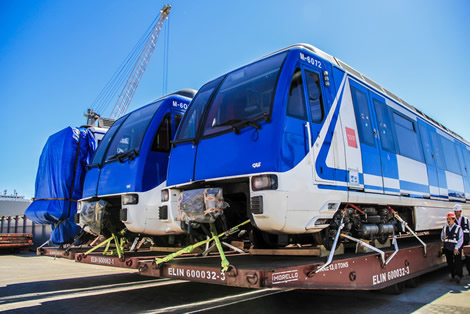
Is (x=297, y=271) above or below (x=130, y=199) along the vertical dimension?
below

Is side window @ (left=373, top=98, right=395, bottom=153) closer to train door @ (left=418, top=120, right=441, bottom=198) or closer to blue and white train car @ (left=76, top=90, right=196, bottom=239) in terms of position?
train door @ (left=418, top=120, right=441, bottom=198)

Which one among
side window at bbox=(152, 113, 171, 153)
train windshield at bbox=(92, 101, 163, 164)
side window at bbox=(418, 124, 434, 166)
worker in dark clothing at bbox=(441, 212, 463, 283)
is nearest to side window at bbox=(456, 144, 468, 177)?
side window at bbox=(418, 124, 434, 166)

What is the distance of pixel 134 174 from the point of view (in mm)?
5949

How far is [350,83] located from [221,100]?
2.10 meters

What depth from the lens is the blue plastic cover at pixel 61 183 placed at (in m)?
7.51

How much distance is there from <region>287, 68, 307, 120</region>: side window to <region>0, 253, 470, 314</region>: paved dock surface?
275 cm

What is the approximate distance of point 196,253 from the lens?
5824 millimetres

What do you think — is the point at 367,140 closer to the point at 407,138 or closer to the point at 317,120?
the point at 317,120

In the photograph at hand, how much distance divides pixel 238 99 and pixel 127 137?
2.89 metres

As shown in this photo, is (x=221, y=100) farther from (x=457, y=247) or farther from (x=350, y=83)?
(x=457, y=247)

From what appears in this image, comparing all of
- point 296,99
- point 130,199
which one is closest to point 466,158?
point 296,99

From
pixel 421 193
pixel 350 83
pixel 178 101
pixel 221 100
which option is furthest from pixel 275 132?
pixel 421 193

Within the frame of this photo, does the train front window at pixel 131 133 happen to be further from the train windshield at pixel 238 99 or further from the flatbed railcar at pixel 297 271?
the flatbed railcar at pixel 297 271

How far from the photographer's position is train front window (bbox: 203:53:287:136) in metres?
4.49
